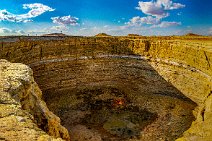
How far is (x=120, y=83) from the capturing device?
1421 inches

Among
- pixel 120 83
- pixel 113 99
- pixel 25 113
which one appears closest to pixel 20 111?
pixel 25 113

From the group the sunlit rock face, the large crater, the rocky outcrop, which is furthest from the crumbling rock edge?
the large crater

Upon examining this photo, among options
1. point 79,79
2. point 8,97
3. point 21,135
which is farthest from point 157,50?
point 21,135

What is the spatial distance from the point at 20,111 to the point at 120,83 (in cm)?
2402

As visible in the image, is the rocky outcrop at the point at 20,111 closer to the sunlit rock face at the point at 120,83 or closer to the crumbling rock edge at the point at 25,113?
the crumbling rock edge at the point at 25,113

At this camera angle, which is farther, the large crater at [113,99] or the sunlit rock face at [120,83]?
the sunlit rock face at [120,83]

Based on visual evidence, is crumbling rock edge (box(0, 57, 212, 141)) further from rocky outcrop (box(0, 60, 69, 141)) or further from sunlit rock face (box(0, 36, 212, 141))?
sunlit rock face (box(0, 36, 212, 141))

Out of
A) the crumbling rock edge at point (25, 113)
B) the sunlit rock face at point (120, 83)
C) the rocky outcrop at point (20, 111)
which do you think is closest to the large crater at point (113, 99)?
the sunlit rock face at point (120, 83)

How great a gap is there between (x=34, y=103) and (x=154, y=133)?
12597mm

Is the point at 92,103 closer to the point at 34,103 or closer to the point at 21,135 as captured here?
the point at 34,103

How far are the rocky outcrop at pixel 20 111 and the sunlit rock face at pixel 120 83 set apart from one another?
8881mm

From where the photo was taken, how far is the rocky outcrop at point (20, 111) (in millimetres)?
11070

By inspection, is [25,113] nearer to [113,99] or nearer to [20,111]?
[20,111]

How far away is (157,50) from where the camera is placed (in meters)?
35.5
